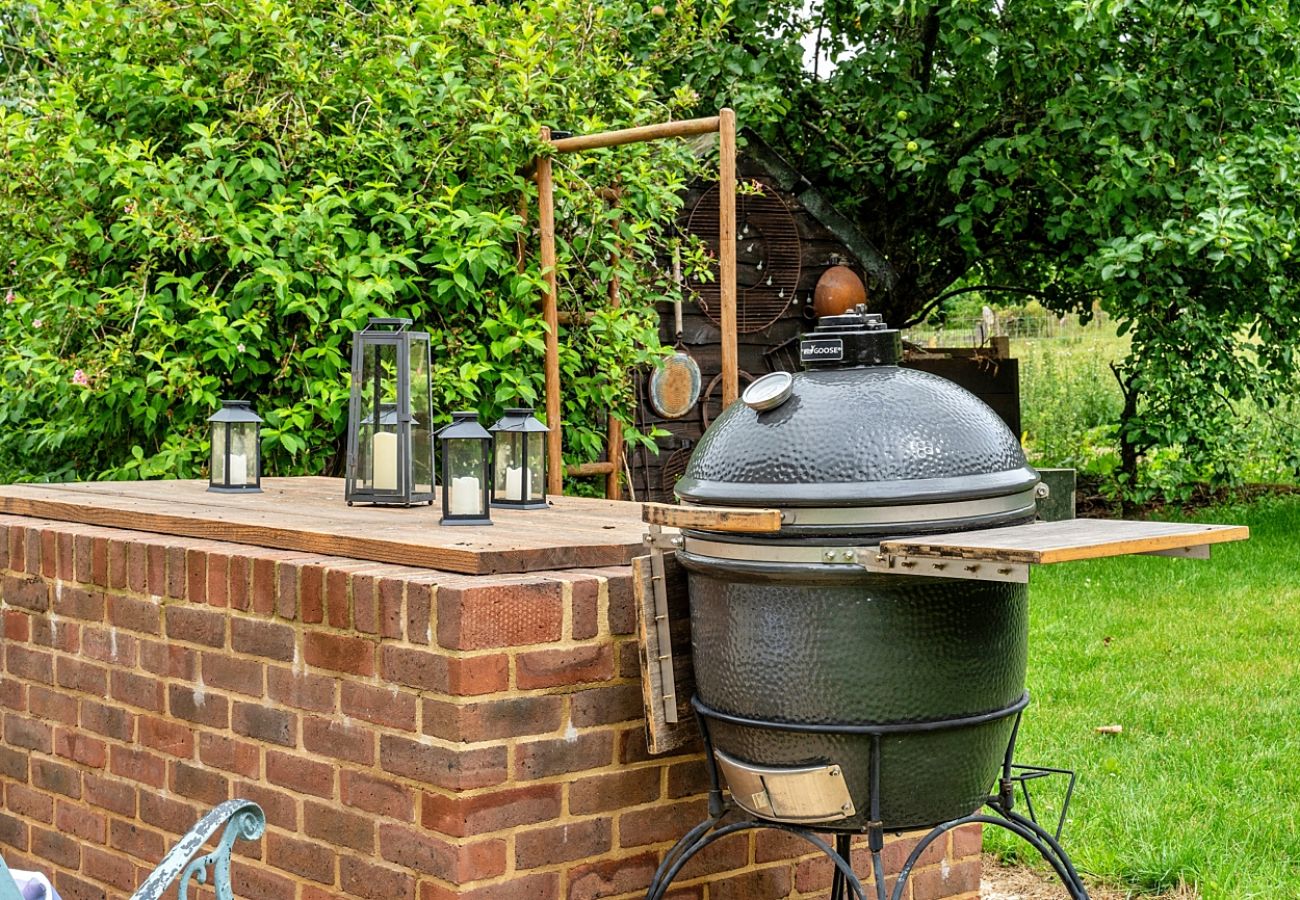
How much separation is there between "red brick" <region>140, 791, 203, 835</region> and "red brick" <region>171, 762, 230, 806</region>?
3cm

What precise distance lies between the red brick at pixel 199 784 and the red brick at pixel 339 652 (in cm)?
41

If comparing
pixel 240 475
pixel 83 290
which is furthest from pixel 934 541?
pixel 83 290

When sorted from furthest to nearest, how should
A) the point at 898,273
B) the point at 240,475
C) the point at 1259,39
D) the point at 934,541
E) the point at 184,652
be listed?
the point at 898,273, the point at 1259,39, the point at 240,475, the point at 184,652, the point at 934,541

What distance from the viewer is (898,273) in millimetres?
11344

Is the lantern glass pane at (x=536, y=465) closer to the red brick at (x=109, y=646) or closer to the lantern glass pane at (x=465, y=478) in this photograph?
the lantern glass pane at (x=465, y=478)

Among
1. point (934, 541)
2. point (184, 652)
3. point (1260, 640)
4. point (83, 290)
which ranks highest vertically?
point (83, 290)

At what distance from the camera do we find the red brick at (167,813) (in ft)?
10.3

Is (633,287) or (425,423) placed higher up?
(633,287)

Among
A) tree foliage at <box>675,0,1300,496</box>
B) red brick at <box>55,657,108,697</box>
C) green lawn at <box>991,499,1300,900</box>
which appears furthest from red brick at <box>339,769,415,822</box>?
tree foliage at <box>675,0,1300,496</box>

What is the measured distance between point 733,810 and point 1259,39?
24.1 feet

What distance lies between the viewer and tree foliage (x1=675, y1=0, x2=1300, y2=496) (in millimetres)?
8703

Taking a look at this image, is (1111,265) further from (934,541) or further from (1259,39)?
(934,541)

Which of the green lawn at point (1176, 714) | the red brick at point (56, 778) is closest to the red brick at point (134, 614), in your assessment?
the red brick at point (56, 778)

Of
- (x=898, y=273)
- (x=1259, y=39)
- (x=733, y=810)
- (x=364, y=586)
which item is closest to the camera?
(x=364, y=586)
